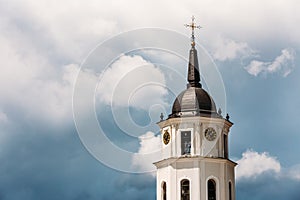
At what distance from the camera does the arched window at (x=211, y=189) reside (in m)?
96.0

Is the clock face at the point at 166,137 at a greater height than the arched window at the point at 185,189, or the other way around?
the clock face at the point at 166,137

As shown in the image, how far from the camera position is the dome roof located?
320 feet

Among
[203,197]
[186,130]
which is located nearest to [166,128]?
[186,130]

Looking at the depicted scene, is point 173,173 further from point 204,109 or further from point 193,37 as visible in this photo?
point 193,37

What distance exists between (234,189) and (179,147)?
7.52m

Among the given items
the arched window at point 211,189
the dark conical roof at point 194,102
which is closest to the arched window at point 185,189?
the arched window at point 211,189

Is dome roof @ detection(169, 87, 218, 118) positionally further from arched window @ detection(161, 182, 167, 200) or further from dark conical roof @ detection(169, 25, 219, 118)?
arched window @ detection(161, 182, 167, 200)

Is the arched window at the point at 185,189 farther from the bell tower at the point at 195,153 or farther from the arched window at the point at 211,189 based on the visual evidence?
the arched window at the point at 211,189

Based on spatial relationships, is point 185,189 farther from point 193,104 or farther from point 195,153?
point 193,104

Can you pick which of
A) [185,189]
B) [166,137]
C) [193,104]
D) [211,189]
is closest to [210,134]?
[193,104]

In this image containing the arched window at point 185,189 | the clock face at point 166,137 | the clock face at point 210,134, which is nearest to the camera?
the arched window at point 185,189

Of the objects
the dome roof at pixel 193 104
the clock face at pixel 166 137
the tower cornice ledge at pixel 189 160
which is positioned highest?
the dome roof at pixel 193 104

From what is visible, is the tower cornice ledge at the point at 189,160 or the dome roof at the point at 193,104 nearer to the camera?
the tower cornice ledge at the point at 189,160

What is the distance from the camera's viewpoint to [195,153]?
317 ft
